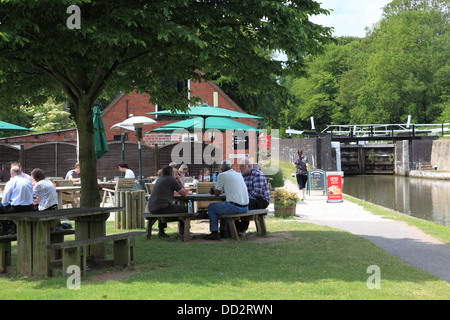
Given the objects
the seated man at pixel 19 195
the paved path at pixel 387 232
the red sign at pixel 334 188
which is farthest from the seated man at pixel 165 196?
the red sign at pixel 334 188

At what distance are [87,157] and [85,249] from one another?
229 centimetres

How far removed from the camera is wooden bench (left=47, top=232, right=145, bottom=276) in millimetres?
7002

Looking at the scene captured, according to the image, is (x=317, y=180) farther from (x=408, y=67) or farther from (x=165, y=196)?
(x=408, y=67)

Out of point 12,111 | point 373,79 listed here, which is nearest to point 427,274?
point 12,111

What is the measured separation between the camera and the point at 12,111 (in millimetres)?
12336

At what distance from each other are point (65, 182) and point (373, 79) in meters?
55.5

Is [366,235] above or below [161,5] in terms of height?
below

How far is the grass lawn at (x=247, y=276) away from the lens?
19.9 ft

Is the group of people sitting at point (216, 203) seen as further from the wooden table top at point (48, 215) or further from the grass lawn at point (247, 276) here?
the wooden table top at point (48, 215)

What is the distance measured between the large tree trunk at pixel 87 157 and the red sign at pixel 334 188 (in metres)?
12.0

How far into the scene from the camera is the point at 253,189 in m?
11.5

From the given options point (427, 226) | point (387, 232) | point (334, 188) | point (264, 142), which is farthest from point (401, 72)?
point (387, 232)

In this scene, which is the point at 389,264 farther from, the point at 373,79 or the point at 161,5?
the point at 373,79

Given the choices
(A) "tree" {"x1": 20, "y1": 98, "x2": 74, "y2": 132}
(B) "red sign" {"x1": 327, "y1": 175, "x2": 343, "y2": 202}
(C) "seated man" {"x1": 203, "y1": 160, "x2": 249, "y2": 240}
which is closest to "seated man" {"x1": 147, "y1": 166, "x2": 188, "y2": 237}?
(C) "seated man" {"x1": 203, "y1": 160, "x2": 249, "y2": 240}
